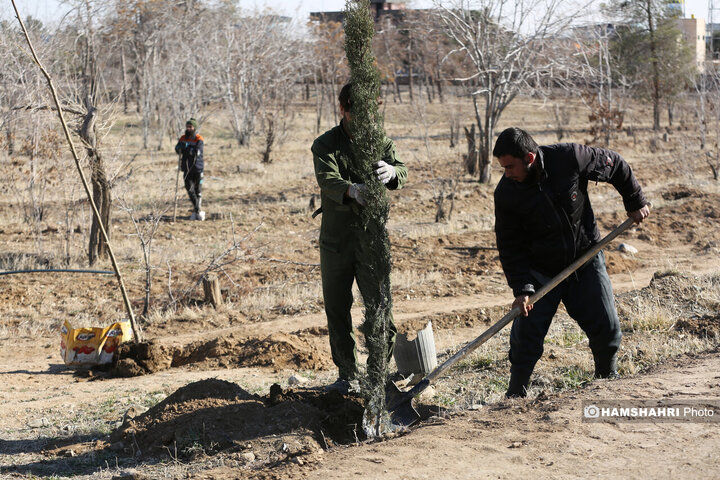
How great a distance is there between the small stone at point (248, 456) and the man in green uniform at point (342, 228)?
84 cm

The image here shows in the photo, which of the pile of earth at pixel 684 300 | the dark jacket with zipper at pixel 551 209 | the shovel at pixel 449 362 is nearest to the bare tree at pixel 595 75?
the pile of earth at pixel 684 300

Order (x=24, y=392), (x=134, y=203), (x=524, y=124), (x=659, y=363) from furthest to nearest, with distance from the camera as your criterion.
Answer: (x=524, y=124) → (x=134, y=203) → (x=24, y=392) → (x=659, y=363)

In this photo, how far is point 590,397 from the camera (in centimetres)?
429

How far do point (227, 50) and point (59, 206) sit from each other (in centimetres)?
1652

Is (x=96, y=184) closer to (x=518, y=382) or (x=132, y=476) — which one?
(x=132, y=476)

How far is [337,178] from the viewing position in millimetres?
4359

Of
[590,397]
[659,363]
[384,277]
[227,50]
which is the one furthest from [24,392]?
[227,50]

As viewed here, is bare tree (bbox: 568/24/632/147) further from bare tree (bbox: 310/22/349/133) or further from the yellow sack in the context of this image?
the yellow sack

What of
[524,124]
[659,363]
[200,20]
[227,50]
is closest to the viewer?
[659,363]

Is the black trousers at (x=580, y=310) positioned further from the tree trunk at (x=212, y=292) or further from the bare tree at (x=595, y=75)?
the bare tree at (x=595, y=75)

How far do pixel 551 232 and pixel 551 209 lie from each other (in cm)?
16

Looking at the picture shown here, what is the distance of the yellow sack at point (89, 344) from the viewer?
6660mm

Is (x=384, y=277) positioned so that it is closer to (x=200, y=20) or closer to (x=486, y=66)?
(x=486, y=66)

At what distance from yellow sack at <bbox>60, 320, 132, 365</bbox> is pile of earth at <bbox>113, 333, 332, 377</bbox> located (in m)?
0.13
